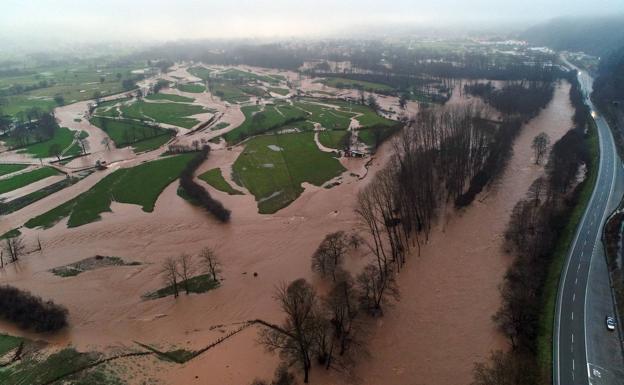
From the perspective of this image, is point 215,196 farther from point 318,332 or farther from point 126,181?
point 318,332

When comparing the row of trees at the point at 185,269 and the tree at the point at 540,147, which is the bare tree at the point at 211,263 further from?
the tree at the point at 540,147

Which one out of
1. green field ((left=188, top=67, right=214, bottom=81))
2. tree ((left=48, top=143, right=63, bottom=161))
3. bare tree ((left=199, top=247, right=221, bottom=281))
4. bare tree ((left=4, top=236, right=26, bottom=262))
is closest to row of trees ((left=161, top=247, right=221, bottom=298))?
bare tree ((left=199, top=247, right=221, bottom=281))

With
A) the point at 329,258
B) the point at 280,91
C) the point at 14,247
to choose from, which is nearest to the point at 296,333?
the point at 329,258

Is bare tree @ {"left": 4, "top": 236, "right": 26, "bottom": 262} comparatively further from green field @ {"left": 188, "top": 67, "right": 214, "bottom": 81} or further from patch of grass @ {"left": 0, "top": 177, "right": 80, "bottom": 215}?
green field @ {"left": 188, "top": 67, "right": 214, "bottom": 81}

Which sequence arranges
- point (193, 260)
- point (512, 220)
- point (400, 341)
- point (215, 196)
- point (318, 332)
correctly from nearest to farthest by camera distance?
point (318, 332), point (400, 341), point (193, 260), point (512, 220), point (215, 196)

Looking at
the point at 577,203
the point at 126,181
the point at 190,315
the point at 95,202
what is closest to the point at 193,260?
the point at 190,315

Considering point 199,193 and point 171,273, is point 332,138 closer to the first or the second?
point 199,193
